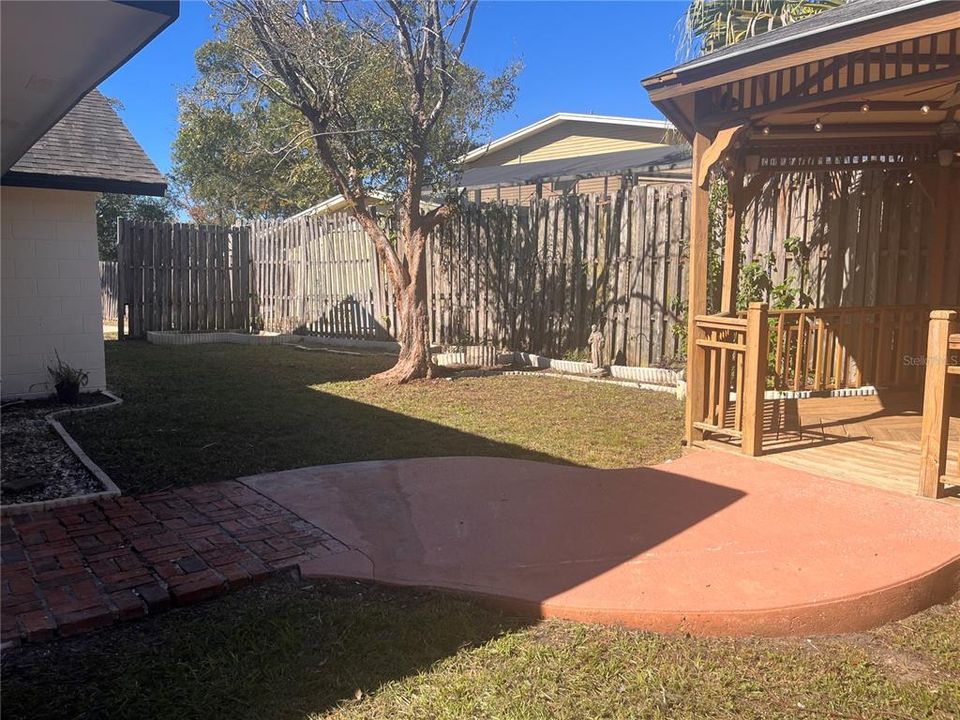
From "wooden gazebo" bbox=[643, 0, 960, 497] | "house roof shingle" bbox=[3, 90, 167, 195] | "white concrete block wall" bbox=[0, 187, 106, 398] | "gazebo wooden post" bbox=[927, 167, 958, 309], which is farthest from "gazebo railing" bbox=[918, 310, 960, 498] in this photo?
"white concrete block wall" bbox=[0, 187, 106, 398]

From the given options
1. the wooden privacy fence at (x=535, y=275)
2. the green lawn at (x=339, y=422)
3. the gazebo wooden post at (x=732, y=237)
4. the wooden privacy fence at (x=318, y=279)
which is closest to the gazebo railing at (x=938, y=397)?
the green lawn at (x=339, y=422)

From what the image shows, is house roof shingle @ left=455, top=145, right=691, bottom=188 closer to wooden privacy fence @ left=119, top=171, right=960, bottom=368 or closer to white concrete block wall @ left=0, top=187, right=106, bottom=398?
wooden privacy fence @ left=119, top=171, right=960, bottom=368

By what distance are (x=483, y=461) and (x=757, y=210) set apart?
191 inches

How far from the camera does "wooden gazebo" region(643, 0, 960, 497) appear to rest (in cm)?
458

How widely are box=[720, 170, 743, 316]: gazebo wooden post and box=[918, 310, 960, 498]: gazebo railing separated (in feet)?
6.91

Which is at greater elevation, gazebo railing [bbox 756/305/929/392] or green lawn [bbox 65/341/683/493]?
gazebo railing [bbox 756/305/929/392]

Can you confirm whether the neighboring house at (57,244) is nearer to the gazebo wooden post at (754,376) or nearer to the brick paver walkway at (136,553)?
the brick paver walkway at (136,553)

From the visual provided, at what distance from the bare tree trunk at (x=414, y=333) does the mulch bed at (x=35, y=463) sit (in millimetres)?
3993

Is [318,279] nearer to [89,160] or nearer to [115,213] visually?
[89,160]

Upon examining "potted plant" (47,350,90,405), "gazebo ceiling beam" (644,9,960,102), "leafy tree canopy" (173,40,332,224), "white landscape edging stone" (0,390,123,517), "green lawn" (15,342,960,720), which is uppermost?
"leafy tree canopy" (173,40,332,224)

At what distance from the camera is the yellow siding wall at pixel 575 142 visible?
2241 centimetres

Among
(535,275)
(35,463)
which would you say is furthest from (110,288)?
(35,463)

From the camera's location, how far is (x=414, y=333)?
9547 mm

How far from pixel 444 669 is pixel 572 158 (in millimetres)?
19254
